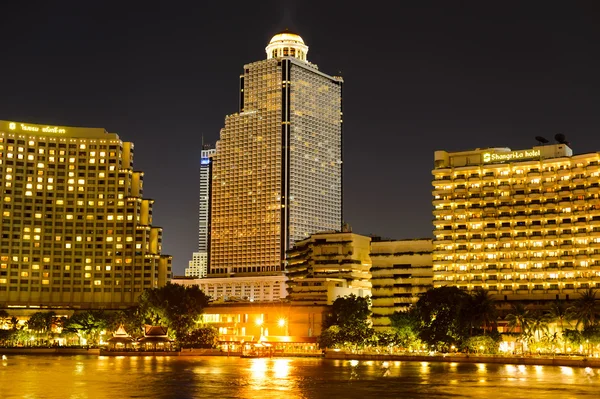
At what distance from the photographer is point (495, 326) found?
191750 millimetres

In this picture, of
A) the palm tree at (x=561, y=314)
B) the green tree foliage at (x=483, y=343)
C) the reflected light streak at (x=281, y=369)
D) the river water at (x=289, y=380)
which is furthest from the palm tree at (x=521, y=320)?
the reflected light streak at (x=281, y=369)

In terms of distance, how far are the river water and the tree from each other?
415 inches

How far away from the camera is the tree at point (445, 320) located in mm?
185625

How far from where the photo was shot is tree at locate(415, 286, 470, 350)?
186m

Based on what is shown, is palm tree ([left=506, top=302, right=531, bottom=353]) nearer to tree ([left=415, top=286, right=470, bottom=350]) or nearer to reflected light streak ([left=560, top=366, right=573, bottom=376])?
tree ([left=415, top=286, right=470, bottom=350])

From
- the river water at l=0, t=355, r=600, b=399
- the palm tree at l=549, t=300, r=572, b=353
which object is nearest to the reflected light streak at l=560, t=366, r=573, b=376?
the river water at l=0, t=355, r=600, b=399

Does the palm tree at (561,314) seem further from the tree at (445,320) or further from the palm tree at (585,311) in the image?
the tree at (445,320)

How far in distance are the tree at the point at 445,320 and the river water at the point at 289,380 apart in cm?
1054

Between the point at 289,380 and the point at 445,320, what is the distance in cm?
6466

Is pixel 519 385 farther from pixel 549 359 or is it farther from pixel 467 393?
pixel 549 359

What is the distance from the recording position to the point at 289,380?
132750 millimetres

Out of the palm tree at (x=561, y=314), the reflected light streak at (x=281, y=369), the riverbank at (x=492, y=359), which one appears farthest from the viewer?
the palm tree at (x=561, y=314)

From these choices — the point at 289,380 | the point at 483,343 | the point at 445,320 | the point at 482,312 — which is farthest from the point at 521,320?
the point at 289,380

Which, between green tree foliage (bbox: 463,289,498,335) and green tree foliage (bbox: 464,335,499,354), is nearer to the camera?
green tree foliage (bbox: 464,335,499,354)
